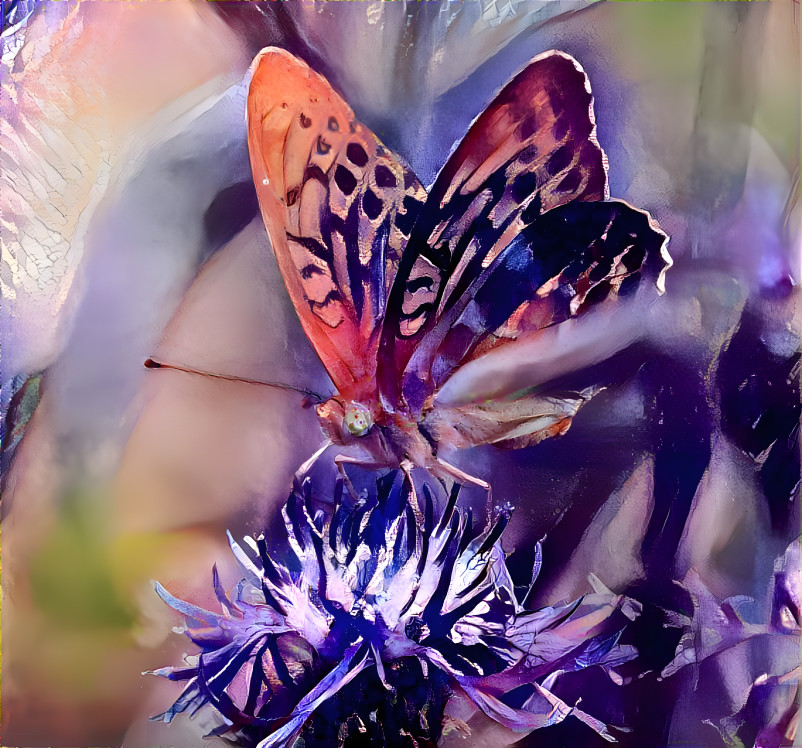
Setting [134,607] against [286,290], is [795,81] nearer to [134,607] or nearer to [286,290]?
[286,290]

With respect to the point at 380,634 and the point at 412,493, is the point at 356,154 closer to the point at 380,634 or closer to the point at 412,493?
the point at 412,493

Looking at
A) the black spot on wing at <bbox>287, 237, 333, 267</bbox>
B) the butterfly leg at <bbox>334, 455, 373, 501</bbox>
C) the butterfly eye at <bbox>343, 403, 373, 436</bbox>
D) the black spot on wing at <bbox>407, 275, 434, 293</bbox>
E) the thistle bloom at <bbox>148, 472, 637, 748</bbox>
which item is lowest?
the thistle bloom at <bbox>148, 472, 637, 748</bbox>

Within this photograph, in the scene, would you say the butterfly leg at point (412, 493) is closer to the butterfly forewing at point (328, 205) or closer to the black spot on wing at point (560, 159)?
the butterfly forewing at point (328, 205)

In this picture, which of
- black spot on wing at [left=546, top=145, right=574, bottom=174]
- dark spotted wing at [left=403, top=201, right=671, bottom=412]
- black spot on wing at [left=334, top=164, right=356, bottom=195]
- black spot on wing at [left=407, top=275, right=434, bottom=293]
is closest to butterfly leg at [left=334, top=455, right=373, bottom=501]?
dark spotted wing at [left=403, top=201, right=671, bottom=412]

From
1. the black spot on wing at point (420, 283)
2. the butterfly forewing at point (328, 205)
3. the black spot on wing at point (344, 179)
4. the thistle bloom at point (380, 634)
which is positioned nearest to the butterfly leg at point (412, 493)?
the thistle bloom at point (380, 634)

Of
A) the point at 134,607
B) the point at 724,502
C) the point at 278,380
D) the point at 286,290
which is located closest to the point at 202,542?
the point at 134,607

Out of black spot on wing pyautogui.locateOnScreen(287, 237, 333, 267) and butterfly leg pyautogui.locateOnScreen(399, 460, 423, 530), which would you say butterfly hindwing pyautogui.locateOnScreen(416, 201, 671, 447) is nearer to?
butterfly leg pyautogui.locateOnScreen(399, 460, 423, 530)

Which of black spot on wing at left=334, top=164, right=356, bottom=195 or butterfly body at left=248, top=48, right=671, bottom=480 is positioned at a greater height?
black spot on wing at left=334, top=164, right=356, bottom=195
